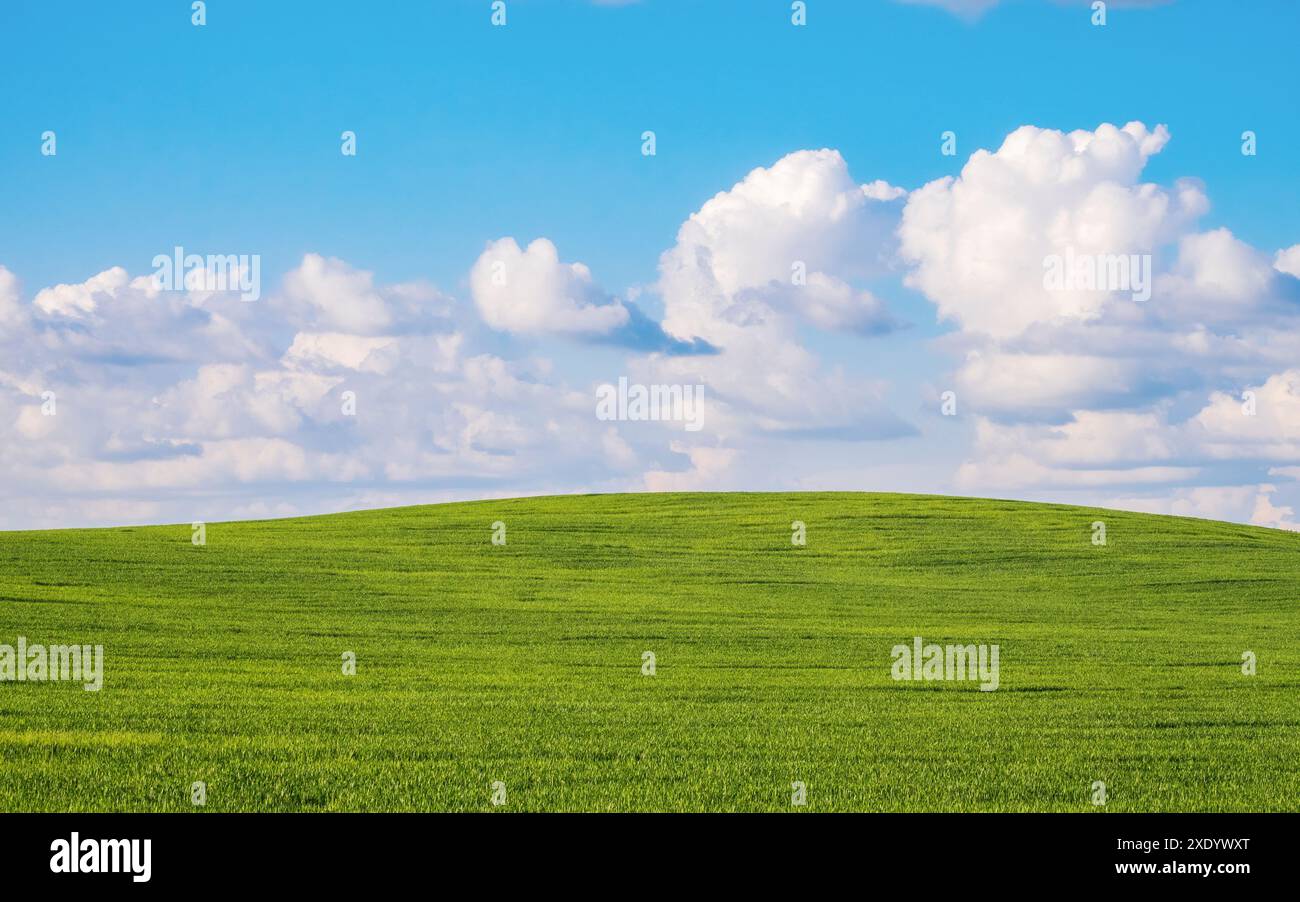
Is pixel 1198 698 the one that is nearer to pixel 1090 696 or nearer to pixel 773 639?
pixel 1090 696

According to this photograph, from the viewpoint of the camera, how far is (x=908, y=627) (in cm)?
3791

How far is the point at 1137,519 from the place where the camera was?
72125mm

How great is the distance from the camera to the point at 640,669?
28250 mm

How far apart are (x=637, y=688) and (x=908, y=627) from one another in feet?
50.7

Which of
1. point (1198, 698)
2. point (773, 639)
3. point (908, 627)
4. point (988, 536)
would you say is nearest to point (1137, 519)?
point (988, 536)

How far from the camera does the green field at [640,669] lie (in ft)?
50.0

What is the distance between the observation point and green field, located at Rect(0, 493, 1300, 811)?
15.2 meters
